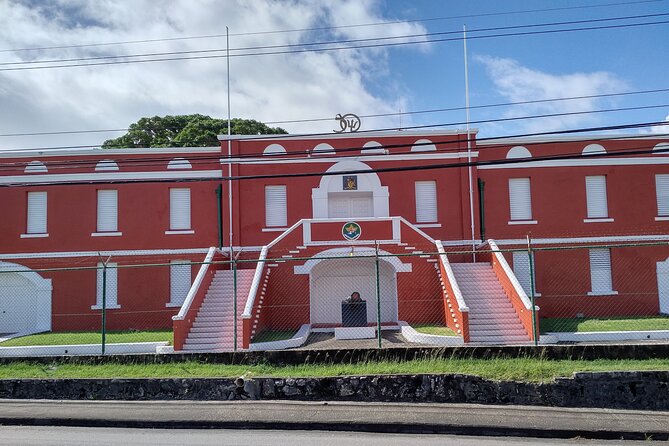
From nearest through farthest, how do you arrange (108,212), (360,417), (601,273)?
(360,417) < (601,273) < (108,212)

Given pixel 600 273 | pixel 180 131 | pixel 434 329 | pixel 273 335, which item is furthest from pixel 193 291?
pixel 180 131

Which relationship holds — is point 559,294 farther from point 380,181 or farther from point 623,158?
point 380,181

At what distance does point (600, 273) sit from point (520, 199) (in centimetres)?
420

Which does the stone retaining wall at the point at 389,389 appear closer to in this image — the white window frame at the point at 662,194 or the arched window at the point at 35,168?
the arched window at the point at 35,168

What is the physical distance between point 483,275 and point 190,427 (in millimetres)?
12119

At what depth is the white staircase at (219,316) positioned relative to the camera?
574 inches

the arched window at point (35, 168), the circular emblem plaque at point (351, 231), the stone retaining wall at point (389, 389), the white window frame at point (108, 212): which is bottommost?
the stone retaining wall at point (389, 389)

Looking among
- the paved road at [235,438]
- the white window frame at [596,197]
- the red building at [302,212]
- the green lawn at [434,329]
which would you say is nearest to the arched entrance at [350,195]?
the red building at [302,212]

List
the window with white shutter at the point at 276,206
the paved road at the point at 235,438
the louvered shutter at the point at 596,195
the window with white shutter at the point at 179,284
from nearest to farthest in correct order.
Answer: the paved road at the point at 235,438 < the window with white shutter at the point at 179,284 < the window with white shutter at the point at 276,206 < the louvered shutter at the point at 596,195

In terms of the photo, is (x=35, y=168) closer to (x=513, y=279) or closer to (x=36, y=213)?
(x=36, y=213)

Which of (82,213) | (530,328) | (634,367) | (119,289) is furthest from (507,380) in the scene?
(82,213)

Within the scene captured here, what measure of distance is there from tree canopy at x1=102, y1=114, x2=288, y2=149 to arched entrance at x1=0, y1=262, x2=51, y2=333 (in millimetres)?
21055

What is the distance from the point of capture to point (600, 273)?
20.7 metres

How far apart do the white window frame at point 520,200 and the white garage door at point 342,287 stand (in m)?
6.21
